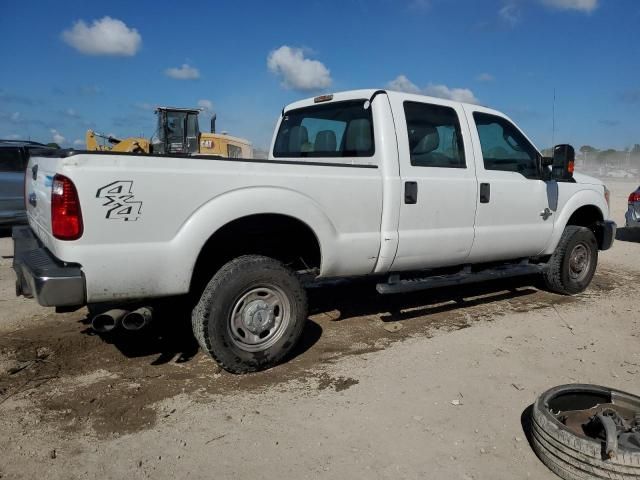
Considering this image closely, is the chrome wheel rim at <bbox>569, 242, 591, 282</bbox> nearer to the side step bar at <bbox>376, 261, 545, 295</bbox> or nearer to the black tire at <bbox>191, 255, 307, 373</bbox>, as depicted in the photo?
the side step bar at <bbox>376, 261, 545, 295</bbox>

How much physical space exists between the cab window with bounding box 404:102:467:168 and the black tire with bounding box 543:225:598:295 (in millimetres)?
1971

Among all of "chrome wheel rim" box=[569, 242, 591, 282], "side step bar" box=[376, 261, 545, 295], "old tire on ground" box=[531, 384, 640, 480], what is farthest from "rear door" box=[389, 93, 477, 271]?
"chrome wheel rim" box=[569, 242, 591, 282]

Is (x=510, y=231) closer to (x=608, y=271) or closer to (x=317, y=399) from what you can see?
(x=317, y=399)

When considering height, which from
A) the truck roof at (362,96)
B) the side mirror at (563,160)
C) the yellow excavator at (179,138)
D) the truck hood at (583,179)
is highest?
the yellow excavator at (179,138)

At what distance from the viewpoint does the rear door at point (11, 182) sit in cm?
923

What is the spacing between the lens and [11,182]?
926 centimetres

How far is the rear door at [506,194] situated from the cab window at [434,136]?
8.5 inches

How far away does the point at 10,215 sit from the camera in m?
9.38

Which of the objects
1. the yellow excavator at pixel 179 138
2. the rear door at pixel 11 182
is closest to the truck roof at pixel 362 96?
the rear door at pixel 11 182

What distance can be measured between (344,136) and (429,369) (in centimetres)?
225

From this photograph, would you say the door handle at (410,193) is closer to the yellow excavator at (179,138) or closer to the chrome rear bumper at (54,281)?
the chrome rear bumper at (54,281)

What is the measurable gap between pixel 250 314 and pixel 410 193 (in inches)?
66.5

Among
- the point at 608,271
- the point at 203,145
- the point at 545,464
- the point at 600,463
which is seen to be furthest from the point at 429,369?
the point at 203,145

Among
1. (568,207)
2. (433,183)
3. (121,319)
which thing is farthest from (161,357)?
(568,207)
